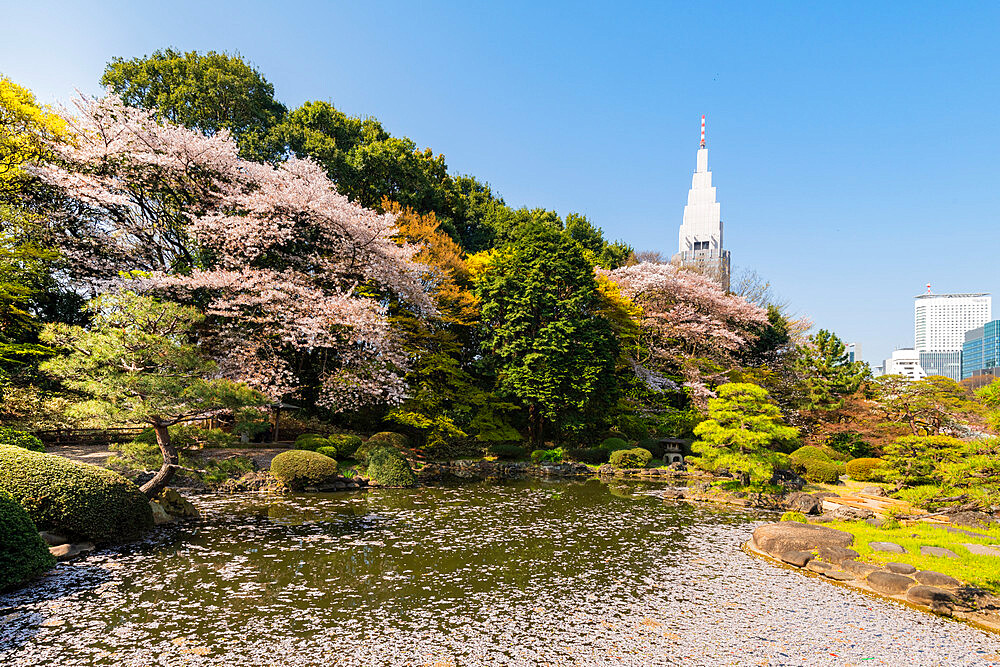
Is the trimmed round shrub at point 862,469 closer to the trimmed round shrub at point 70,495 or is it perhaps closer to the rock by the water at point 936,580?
the rock by the water at point 936,580

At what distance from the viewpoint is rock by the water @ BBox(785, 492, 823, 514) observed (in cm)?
1564

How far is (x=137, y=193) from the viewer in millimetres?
21531

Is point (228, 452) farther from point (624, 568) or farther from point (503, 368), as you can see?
point (624, 568)

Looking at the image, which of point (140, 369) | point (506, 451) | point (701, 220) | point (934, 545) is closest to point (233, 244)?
point (140, 369)

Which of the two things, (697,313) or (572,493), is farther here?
(697,313)

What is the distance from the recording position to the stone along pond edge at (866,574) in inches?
309

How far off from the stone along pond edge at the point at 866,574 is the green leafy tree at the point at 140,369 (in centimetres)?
1324

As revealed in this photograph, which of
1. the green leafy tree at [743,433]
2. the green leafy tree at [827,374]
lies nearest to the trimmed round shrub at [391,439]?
the green leafy tree at [743,433]

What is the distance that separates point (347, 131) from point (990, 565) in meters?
39.5

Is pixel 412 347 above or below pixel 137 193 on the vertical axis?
below

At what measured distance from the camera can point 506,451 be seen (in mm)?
27547

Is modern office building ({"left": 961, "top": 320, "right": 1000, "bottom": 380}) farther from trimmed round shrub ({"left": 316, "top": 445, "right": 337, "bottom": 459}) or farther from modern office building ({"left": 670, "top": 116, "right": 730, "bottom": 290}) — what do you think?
trimmed round shrub ({"left": 316, "top": 445, "right": 337, "bottom": 459})

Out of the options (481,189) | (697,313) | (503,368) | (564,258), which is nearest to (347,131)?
(481,189)

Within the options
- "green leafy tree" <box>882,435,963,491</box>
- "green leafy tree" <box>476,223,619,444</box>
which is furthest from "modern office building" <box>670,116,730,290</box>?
"green leafy tree" <box>882,435,963,491</box>
